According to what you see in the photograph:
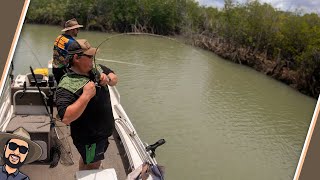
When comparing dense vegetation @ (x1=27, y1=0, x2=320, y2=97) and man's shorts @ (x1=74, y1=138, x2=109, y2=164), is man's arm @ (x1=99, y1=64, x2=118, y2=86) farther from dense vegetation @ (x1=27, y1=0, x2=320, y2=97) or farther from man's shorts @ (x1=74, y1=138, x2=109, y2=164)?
dense vegetation @ (x1=27, y1=0, x2=320, y2=97)

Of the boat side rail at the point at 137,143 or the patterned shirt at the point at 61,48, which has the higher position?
the patterned shirt at the point at 61,48

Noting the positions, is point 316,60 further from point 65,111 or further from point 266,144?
point 65,111

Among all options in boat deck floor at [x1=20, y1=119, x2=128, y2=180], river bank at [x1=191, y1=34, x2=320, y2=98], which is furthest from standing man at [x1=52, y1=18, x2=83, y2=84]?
river bank at [x1=191, y1=34, x2=320, y2=98]

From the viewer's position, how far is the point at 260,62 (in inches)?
504

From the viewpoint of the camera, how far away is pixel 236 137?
18.4 feet

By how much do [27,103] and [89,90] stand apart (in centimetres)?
156

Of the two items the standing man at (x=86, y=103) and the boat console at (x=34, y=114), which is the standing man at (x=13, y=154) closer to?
the standing man at (x=86, y=103)

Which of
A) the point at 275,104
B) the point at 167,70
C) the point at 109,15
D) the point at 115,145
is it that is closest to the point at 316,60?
the point at 275,104

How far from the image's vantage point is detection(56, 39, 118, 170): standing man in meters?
1.77

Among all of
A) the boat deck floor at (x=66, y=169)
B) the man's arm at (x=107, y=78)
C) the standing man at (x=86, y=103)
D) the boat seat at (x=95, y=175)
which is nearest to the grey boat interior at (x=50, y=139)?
→ the boat deck floor at (x=66, y=169)

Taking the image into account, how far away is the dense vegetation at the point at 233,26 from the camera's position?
388 inches

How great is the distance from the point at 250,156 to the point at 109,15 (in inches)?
682

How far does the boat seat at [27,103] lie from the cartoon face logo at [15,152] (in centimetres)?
140

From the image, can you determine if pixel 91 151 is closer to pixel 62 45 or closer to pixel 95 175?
pixel 95 175
